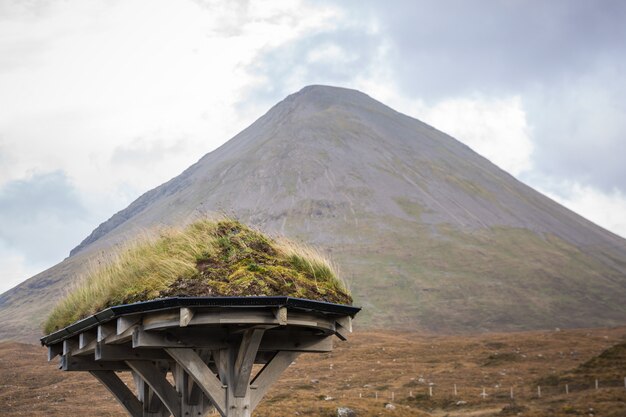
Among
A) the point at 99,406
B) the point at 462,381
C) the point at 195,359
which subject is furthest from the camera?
the point at 462,381

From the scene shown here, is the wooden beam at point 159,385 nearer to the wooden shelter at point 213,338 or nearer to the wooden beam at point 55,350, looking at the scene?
the wooden shelter at point 213,338

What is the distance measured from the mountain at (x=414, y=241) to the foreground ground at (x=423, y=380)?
27.1 metres

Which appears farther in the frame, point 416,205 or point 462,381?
point 416,205

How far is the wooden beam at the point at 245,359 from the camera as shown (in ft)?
31.3

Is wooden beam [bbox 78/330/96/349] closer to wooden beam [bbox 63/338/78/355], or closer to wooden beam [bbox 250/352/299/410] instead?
wooden beam [bbox 63/338/78/355]

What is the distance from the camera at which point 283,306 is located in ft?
29.8

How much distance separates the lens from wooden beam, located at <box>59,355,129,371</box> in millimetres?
13023

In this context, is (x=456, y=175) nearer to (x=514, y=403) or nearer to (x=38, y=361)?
(x=38, y=361)

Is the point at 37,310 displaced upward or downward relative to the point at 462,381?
upward

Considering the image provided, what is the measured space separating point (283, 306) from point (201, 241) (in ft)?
7.69

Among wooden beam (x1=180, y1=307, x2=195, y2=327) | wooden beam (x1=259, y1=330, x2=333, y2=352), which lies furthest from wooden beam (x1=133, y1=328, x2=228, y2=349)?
wooden beam (x1=259, y1=330, x2=333, y2=352)

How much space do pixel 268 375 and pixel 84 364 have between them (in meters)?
4.43

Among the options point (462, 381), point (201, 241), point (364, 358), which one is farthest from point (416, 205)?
point (201, 241)

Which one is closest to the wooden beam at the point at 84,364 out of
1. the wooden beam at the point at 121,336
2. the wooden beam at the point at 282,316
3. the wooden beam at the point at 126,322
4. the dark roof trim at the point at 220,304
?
the wooden beam at the point at 121,336
